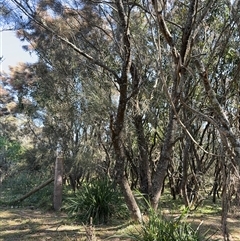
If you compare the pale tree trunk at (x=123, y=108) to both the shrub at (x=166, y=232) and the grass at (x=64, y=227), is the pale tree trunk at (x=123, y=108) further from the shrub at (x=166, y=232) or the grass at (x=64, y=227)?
the shrub at (x=166, y=232)

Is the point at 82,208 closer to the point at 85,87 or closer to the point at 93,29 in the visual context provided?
the point at 85,87

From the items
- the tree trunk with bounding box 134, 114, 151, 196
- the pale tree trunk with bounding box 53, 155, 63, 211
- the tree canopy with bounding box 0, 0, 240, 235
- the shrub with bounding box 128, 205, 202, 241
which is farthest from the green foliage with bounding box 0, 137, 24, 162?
the shrub with bounding box 128, 205, 202, 241

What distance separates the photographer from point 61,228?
539 centimetres

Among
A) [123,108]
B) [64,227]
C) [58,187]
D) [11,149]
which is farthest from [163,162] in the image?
[11,149]

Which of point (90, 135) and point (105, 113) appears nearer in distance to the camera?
point (105, 113)

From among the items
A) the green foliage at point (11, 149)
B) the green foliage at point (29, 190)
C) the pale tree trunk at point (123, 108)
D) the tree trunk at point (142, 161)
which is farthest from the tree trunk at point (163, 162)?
the green foliage at point (11, 149)

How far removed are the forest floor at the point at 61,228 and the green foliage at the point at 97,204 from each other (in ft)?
0.75

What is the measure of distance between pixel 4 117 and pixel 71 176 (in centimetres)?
835

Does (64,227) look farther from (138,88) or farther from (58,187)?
(138,88)

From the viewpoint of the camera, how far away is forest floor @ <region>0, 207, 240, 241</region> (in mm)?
4754

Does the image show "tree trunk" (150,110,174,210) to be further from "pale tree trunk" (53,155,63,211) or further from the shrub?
"pale tree trunk" (53,155,63,211)

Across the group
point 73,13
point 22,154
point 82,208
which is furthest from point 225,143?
point 22,154

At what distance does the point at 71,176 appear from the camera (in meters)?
11.1

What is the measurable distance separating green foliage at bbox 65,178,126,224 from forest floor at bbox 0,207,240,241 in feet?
0.75
